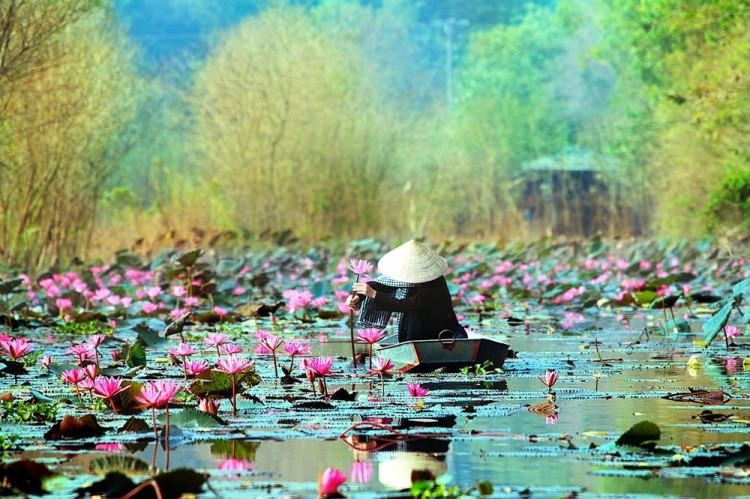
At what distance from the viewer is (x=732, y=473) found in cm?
499

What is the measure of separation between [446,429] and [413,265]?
294 cm

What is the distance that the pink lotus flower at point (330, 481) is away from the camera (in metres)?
4.37

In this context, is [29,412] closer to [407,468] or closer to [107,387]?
[107,387]

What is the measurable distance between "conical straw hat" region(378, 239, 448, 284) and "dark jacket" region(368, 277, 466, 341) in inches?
4.2

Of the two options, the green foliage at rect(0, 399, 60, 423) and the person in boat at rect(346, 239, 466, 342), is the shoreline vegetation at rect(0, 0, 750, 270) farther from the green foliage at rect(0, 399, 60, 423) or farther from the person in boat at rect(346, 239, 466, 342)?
the green foliage at rect(0, 399, 60, 423)

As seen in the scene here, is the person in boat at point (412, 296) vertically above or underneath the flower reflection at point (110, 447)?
above

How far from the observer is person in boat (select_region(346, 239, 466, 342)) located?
905cm

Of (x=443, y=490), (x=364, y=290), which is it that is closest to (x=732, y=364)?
(x=364, y=290)

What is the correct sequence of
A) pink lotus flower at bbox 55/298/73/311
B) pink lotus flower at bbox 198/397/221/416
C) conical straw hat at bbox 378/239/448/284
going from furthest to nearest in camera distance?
pink lotus flower at bbox 55/298/73/311 → conical straw hat at bbox 378/239/448/284 → pink lotus flower at bbox 198/397/221/416

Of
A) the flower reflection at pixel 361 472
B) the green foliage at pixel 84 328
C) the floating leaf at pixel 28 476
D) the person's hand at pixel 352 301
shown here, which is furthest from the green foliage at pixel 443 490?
the green foliage at pixel 84 328

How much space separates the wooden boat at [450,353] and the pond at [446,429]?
94 millimetres

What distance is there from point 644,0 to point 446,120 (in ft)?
65.0

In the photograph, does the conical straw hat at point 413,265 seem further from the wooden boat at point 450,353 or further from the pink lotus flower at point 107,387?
the pink lotus flower at point 107,387

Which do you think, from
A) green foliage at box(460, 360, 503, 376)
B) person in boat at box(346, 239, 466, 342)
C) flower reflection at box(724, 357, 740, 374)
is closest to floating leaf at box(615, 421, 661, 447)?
green foliage at box(460, 360, 503, 376)
